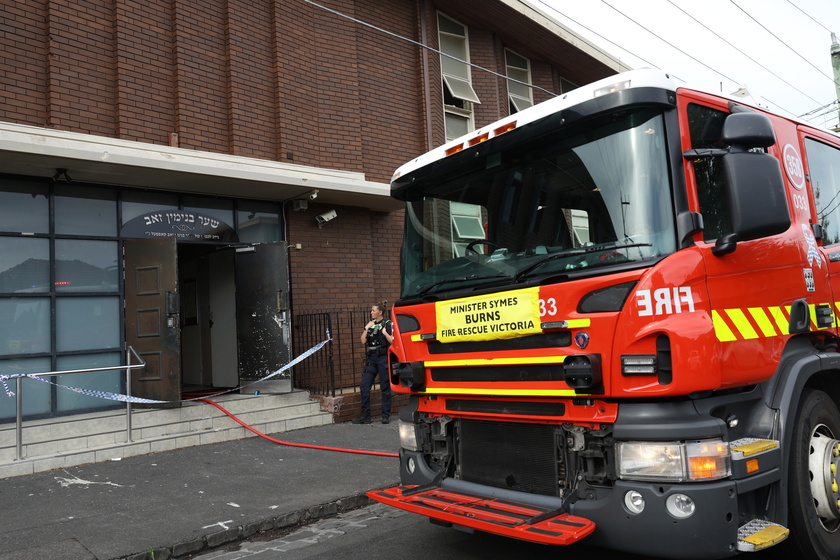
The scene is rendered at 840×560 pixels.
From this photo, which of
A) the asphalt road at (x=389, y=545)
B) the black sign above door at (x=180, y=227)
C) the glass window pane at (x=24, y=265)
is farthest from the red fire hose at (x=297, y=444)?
the glass window pane at (x=24, y=265)

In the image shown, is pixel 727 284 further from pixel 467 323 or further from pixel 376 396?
pixel 376 396

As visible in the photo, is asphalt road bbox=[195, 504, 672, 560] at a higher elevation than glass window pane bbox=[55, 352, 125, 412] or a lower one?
lower

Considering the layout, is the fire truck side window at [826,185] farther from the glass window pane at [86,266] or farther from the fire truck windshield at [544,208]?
the glass window pane at [86,266]

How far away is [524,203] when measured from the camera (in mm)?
4238

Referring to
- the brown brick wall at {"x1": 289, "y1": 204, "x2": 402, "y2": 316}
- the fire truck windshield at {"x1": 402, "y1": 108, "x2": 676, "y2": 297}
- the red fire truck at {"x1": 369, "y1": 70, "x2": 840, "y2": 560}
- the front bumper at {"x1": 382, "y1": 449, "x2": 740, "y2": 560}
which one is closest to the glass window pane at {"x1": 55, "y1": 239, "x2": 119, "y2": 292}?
the brown brick wall at {"x1": 289, "y1": 204, "x2": 402, "y2": 316}

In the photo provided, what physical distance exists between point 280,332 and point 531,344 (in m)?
7.24

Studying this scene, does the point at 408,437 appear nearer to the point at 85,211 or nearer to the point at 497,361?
the point at 497,361

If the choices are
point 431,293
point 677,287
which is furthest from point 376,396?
point 677,287

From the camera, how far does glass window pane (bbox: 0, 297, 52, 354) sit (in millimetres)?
8367

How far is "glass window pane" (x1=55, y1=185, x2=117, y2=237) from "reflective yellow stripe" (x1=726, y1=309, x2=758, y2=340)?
844 centimetres

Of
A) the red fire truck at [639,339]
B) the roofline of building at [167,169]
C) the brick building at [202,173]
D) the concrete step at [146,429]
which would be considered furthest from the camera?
the brick building at [202,173]

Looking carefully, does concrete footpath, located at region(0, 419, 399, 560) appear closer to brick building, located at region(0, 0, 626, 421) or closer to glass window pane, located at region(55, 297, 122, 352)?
brick building, located at region(0, 0, 626, 421)

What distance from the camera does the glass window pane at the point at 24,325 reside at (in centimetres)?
837

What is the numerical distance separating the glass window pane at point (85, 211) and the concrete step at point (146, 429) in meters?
2.54
